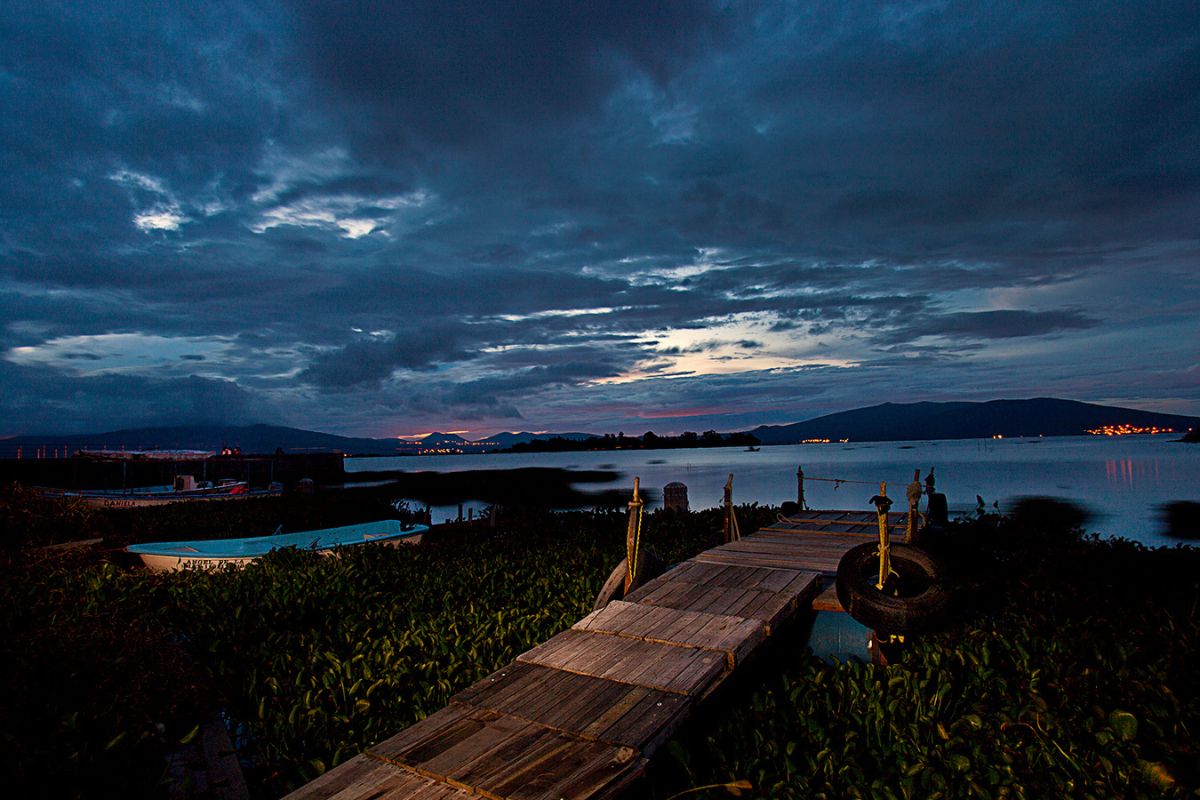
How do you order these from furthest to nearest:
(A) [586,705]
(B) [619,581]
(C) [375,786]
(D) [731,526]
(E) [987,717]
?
1. (D) [731,526]
2. (B) [619,581]
3. (E) [987,717]
4. (A) [586,705]
5. (C) [375,786]

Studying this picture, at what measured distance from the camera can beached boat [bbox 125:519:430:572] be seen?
45.5ft

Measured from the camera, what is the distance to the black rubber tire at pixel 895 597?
7512 mm

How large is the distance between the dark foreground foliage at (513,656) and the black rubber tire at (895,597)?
48 centimetres

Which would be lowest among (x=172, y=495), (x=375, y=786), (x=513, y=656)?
(x=513, y=656)

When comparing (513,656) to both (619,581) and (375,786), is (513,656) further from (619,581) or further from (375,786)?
(375,786)

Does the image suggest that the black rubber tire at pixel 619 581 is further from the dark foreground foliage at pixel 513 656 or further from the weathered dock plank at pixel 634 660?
the weathered dock plank at pixel 634 660

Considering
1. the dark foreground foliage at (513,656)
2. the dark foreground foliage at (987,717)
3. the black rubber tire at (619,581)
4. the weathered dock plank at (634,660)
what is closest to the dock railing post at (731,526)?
the dark foreground foliage at (513,656)

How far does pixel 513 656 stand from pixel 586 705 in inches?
121

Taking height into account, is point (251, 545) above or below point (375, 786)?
below

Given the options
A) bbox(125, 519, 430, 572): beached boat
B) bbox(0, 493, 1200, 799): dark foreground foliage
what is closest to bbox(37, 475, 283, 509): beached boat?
bbox(125, 519, 430, 572): beached boat

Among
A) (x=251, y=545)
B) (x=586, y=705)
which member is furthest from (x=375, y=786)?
(x=251, y=545)

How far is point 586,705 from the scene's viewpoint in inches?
205

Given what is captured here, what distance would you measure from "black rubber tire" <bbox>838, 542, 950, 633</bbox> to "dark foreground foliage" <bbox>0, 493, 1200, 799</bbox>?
48cm

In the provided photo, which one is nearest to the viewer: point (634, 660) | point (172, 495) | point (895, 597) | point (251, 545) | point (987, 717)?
point (987, 717)
